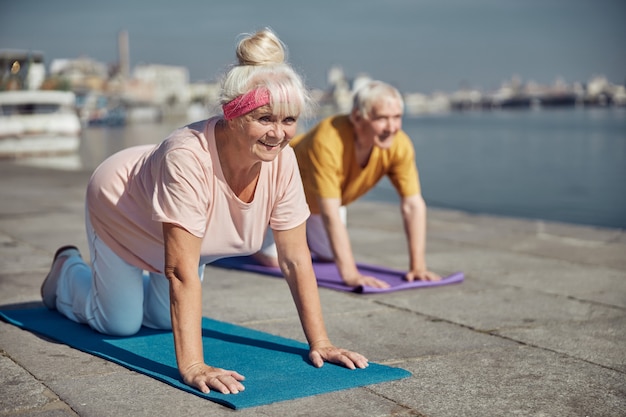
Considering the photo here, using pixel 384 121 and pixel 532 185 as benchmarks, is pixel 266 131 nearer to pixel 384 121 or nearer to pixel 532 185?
pixel 384 121

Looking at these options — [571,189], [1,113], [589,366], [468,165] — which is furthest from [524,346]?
[468,165]

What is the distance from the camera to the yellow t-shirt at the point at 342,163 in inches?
192

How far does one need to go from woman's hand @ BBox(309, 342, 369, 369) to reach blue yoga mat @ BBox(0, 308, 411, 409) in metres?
0.02

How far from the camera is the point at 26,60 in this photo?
2203 centimetres

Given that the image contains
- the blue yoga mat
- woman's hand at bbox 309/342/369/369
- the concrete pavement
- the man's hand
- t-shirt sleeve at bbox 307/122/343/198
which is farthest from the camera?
the man's hand

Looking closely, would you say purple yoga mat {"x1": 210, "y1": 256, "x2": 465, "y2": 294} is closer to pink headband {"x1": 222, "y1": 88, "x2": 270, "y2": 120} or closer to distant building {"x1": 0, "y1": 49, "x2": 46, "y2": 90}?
pink headband {"x1": 222, "y1": 88, "x2": 270, "y2": 120}

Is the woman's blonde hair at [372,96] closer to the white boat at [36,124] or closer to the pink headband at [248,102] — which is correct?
the pink headband at [248,102]

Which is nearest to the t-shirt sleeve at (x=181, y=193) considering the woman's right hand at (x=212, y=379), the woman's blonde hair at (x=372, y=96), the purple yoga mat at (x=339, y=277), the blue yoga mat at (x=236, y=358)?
the woman's right hand at (x=212, y=379)

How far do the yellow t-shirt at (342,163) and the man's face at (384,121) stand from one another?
0.18 m

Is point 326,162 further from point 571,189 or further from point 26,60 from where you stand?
point 26,60

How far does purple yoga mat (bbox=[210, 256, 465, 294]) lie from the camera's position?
15.6 feet

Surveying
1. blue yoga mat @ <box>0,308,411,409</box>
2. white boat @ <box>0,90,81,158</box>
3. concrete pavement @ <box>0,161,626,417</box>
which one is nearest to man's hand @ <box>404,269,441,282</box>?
concrete pavement @ <box>0,161,626,417</box>

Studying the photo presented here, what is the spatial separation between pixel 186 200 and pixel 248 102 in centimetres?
40

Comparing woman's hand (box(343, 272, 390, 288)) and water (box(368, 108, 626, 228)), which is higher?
woman's hand (box(343, 272, 390, 288))
